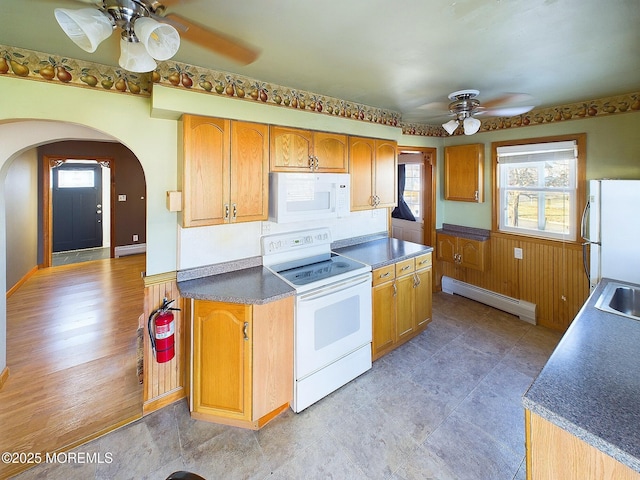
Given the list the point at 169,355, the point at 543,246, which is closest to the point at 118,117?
the point at 169,355

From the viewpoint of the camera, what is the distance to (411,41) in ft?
5.36

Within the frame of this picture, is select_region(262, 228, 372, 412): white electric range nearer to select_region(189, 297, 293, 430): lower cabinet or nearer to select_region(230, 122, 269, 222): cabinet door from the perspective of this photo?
select_region(189, 297, 293, 430): lower cabinet

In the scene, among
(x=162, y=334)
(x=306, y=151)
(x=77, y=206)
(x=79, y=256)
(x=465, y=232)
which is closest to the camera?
(x=162, y=334)

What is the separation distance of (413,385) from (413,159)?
334 centimetres

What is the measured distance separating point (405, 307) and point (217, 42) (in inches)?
103

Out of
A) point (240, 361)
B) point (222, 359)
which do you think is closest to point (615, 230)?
point (240, 361)

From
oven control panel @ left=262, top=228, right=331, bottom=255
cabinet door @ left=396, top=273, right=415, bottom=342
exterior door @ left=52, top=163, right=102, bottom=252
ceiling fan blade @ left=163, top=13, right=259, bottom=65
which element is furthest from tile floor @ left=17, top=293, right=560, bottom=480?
exterior door @ left=52, top=163, right=102, bottom=252

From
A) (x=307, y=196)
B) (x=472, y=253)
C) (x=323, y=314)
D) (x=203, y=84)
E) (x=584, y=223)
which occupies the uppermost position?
(x=203, y=84)

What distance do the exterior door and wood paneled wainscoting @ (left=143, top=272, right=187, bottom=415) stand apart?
22.3ft

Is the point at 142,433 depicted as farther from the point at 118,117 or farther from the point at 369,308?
the point at 118,117

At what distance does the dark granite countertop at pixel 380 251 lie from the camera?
267 centimetres

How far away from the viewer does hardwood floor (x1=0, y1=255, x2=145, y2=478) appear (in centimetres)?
193

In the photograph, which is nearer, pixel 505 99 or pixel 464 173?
pixel 505 99

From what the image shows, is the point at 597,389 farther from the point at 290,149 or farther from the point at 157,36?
the point at 290,149
